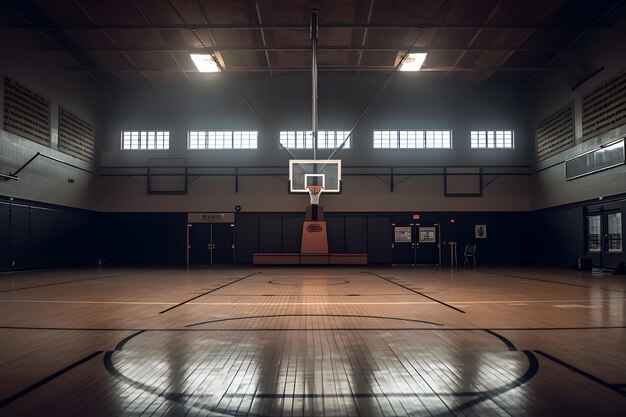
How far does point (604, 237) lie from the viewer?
16.0 metres

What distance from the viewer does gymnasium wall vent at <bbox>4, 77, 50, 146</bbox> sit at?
1473cm

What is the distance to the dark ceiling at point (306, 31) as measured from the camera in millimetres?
14391

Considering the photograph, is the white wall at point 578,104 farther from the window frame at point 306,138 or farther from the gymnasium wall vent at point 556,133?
the window frame at point 306,138

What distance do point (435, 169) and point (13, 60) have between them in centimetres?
1681

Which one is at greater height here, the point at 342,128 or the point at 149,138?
the point at 342,128

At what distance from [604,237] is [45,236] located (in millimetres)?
19719

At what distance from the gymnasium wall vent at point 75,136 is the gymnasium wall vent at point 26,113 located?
1059mm

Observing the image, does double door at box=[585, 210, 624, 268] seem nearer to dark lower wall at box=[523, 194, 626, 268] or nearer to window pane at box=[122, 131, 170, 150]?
dark lower wall at box=[523, 194, 626, 268]

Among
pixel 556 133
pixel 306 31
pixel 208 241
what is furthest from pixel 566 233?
pixel 208 241

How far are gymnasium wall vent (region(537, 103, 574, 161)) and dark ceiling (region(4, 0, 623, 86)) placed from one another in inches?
79.4

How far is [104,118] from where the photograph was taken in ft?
70.9

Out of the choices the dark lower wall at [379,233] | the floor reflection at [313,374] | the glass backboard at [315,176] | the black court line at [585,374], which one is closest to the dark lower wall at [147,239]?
the dark lower wall at [379,233]

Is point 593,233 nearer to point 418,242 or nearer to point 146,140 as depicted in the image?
point 418,242

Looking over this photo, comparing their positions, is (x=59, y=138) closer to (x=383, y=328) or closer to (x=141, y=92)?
(x=141, y=92)
